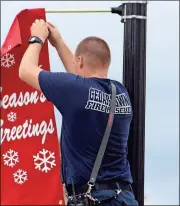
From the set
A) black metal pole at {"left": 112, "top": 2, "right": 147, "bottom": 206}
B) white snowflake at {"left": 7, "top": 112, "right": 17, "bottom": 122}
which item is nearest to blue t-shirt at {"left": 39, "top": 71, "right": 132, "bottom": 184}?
black metal pole at {"left": 112, "top": 2, "right": 147, "bottom": 206}

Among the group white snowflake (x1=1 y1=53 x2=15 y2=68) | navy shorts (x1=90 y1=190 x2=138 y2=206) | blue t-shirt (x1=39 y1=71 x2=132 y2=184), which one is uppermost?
white snowflake (x1=1 y1=53 x2=15 y2=68)

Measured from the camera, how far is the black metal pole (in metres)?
4.67

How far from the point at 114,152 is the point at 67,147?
0.31 metres

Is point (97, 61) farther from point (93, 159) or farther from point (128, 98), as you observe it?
point (93, 159)

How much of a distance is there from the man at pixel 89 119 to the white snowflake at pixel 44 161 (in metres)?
2.71

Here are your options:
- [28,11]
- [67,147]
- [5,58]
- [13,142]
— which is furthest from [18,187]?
[67,147]

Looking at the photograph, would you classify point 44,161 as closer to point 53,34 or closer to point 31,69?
point 53,34

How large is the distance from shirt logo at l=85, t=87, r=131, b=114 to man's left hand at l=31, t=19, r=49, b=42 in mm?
706

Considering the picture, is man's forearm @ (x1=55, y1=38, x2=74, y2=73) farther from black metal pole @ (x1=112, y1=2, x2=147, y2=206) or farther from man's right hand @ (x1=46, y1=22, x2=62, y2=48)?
black metal pole @ (x1=112, y1=2, x2=147, y2=206)

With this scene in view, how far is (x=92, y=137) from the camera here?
427cm

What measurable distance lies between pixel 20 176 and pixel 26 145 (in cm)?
40

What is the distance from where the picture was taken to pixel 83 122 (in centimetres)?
425

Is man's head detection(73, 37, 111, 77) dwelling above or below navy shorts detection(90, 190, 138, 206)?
above

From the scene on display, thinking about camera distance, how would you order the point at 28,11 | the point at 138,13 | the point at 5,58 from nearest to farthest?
the point at 138,13 < the point at 28,11 < the point at 5,58
